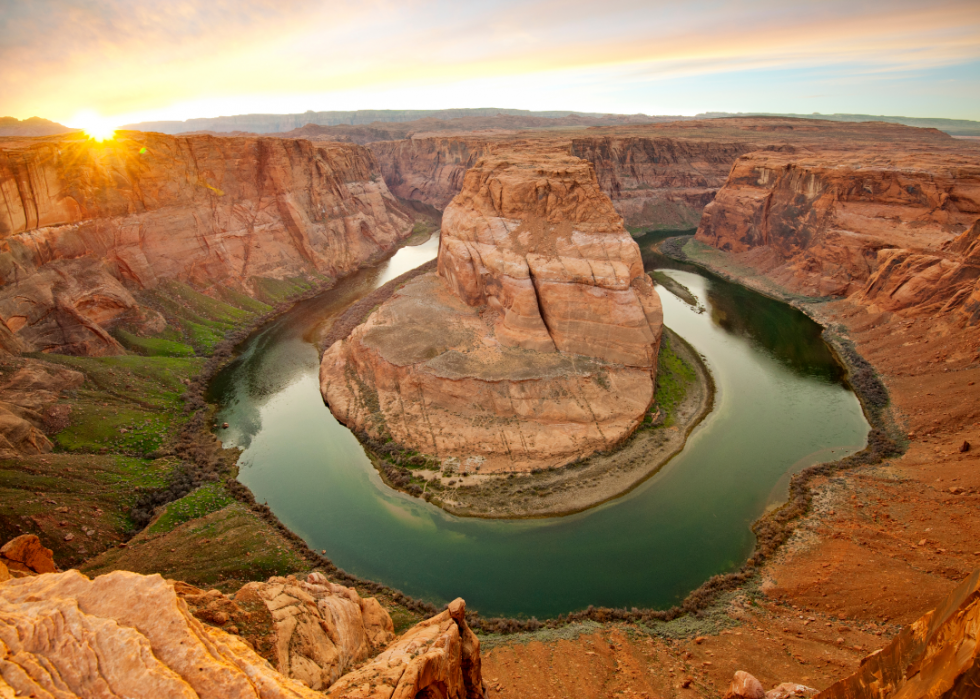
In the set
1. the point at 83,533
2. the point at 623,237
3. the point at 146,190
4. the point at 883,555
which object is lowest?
the point at 883,555

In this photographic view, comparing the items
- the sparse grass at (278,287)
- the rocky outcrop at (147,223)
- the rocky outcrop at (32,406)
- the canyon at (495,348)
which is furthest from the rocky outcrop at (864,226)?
the rocky outcrop at (32,406)

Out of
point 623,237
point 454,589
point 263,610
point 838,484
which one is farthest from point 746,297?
point 263,610

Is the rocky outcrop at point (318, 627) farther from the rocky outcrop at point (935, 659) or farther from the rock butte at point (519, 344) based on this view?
the rock butte at point (519, 344)

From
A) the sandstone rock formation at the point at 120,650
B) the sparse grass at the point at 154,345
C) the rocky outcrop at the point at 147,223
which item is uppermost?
the rocky outcrop at the point at 147,223

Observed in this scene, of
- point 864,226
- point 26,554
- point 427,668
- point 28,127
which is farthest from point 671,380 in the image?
point 28,127

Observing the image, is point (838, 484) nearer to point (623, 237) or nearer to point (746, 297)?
point (623, 237)

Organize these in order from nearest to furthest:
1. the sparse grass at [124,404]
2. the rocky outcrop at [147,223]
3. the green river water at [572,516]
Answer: the green river water at [572,516], the sparse grass at [124,404], the rocky outcrop at [147,223]

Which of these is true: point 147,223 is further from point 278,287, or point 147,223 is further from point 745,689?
point 745,689
